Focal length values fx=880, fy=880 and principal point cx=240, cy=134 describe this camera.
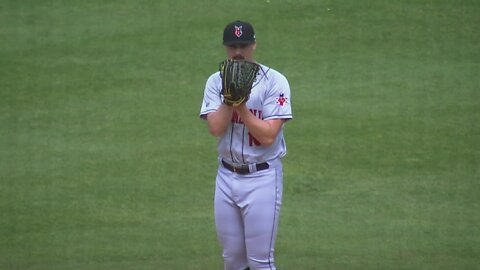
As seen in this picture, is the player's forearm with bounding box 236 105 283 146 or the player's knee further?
the player's knee

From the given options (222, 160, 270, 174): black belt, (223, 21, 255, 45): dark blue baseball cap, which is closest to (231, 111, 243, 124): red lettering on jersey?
(222, 160, 270, 174): black belt

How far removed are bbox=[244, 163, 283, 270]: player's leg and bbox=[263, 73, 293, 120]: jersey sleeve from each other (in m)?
0.31

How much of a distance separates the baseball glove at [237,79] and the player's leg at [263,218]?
0.51 m

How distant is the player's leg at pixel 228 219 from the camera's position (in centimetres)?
481

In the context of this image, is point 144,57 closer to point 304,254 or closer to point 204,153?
point 204,153

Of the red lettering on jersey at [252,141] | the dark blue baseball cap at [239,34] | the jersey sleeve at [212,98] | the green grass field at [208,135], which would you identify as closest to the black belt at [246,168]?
the red lettering on jersey at [252,141]

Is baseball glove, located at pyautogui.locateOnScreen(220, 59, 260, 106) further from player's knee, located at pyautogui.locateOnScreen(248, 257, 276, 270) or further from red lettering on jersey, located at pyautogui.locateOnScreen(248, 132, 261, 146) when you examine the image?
player's knee, located at pyautogui.locateOnScreen(248, 257, 276, 270)

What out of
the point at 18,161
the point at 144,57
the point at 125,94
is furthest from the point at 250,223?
the point at 144,57

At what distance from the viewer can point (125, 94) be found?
8633 millimetres

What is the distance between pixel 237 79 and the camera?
14.4ft

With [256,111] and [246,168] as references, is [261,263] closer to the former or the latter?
[246,168]

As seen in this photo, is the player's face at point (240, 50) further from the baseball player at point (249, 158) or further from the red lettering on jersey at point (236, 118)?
the red lettering on jersey at point (236, 118)

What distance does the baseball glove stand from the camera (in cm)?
441

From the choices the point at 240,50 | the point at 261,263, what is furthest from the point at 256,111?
the point at 261,263
